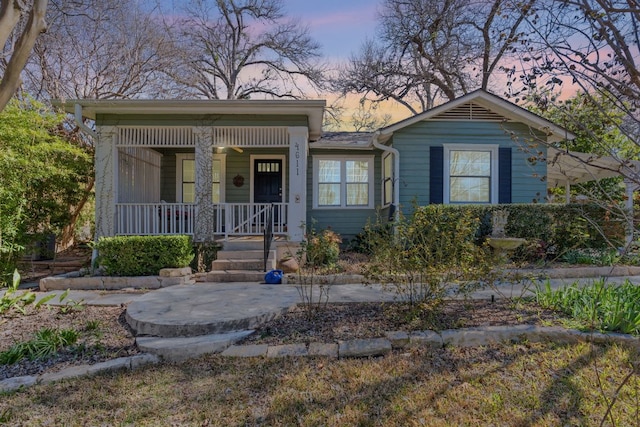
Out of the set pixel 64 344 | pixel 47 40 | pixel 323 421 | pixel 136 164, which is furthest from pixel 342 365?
pixel 47 40

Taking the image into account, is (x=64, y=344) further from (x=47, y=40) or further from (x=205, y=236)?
(x=47, y=40)

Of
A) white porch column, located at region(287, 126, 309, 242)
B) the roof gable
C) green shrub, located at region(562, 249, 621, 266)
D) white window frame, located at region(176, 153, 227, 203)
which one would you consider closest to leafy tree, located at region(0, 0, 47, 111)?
white porch column, located at region(287, 126, 309, 242)

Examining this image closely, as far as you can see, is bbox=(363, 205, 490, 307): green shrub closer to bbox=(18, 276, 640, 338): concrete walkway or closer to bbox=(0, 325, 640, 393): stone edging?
bbox=(0, 325, 640, 393): stone edging

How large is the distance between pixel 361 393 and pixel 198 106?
6.71 metres

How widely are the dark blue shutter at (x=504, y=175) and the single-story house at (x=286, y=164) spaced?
0.02 m

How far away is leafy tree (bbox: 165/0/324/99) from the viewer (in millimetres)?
19594

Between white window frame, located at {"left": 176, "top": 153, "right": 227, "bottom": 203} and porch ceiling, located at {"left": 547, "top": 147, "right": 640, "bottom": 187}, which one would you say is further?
white window frame, located at {"left": 176, "top": 153, "right": 227, "bottom": 203}

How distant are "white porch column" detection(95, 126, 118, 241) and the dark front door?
3.99 meters

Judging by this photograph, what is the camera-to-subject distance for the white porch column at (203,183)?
319 inches

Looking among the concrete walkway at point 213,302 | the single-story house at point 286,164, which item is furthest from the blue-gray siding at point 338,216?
the concrete walkway at point 213,302

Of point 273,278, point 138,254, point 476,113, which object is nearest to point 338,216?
point 273,278

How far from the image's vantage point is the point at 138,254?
6.98 metres

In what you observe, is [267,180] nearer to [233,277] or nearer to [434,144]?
[233,277]

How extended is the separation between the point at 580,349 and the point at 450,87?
17562 millimetres
